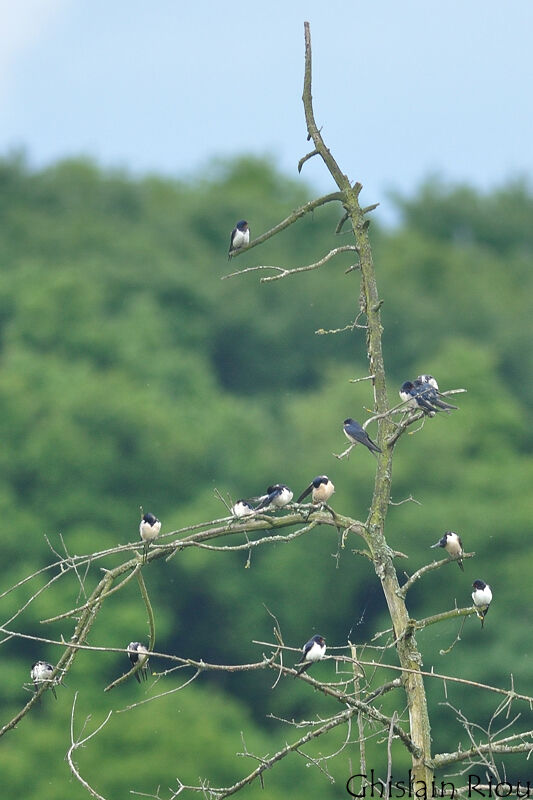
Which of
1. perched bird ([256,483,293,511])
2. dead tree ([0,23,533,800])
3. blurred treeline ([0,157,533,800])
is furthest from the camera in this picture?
blurred treeline ([0,157,533,800])

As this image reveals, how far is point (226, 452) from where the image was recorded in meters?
49.1

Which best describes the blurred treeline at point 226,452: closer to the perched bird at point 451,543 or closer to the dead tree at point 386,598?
the perched bird at point 451,543

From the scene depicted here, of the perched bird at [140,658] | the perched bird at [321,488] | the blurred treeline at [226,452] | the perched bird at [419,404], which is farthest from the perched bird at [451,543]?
the blurred treeline at [226,452]

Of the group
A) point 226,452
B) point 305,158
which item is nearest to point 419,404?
point 305,158

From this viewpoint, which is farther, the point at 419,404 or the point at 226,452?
the point at 226,452

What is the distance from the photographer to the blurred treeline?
36562 millimetres

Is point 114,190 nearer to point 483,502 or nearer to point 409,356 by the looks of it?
point 409,356

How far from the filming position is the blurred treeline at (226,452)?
36.6 metres

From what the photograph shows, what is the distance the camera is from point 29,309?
5616 cm

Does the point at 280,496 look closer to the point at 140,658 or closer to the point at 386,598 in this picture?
the point at 386,598

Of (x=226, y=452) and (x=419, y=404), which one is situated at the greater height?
(x=419, y=404)

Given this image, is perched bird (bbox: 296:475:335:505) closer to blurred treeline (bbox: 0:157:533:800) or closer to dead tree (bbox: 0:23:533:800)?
dead tree (bbox: 0:23:533:800)

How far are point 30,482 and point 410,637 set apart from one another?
135 feet

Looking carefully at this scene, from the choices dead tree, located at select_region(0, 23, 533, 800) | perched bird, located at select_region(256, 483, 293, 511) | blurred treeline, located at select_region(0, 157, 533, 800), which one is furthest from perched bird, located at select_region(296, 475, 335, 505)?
blurred treeline, located at select_region(0, 157, 533, 800)
